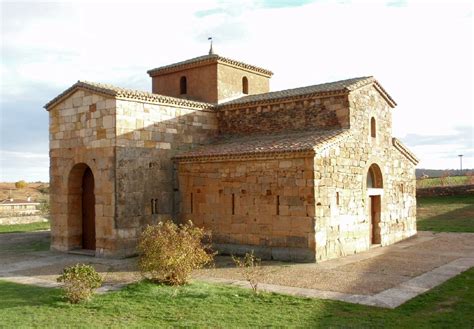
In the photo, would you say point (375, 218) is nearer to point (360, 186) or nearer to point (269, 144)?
point (360, 186)

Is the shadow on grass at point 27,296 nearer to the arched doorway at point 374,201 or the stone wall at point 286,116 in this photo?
the stone wall at point 286,116

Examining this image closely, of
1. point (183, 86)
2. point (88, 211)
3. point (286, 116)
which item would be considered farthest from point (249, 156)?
point (183, 86)

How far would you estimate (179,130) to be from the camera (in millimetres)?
15750

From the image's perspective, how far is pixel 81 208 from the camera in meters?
15.4

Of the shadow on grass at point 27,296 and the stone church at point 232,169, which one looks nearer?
the shadow on grass at point 27,296

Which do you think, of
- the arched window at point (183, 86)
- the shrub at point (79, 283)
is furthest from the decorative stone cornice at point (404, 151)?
the shrub at point (79, 283)

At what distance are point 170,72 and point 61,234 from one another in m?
7.99

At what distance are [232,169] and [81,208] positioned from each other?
518 centimetres

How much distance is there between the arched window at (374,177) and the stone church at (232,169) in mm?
38

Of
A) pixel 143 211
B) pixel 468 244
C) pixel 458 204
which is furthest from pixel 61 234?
pixel 458 204

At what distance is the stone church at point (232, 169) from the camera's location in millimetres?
13062

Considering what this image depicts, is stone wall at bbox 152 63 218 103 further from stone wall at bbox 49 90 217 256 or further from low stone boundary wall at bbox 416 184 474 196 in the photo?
low stone boundary wall at bbox 416 184 474 196

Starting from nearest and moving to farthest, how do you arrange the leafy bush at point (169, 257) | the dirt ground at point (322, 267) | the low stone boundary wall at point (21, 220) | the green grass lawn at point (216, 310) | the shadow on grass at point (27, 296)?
1. the green grass lawn at point (216, 310)
2. the shadow on grass at point (27, 296)
3. the leafy bush at point (169, 257)
4. the dirt ground at point (322, 267)
5. the low stone boundary wall at point (21, 220)

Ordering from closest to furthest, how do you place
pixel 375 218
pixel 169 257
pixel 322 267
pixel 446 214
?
pixel 169 257 < pixel 322 267 < pixel 375 218 < pixel 446 214
